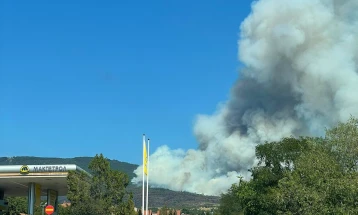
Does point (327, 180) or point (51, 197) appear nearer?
point (327, 180)

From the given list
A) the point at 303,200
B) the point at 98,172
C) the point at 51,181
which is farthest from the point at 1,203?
the point at 303,200

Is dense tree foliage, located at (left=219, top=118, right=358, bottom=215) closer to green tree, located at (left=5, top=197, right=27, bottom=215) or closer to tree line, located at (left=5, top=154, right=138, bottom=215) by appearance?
tree line, located at (left=5, top=154, right=138, bottom=215)

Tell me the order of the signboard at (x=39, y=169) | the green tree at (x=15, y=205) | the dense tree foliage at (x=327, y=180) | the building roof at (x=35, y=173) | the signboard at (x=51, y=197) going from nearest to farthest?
the dense tree foliage at (x=327, y=180) < the building roof at (x=35, y=173) < the signboard at (x=39, y=169) < the signboard at (x=51, y=197) < the green tree at (x=15, y=205)

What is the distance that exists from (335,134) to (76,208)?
25.7m

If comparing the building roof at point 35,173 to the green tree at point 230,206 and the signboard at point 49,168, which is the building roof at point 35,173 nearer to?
the signboard at point 49,168

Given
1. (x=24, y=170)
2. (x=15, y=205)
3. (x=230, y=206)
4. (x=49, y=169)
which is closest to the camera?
(x=49, y=169)

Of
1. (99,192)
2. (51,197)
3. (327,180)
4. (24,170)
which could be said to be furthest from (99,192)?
(51,197)

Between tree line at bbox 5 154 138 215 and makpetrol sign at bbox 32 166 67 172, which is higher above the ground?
makpetrol sign at bbox 32 166 67 172

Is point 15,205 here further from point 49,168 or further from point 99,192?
point 99,192

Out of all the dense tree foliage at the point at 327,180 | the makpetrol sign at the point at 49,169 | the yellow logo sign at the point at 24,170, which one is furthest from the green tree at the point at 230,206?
the dense tree foliage at the point at 327,180

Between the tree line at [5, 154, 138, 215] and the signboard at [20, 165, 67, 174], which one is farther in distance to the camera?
the signboard at [20, 165, 67, 174]

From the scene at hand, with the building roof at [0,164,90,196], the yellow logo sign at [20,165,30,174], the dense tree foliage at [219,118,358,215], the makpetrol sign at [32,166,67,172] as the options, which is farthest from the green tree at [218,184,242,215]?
the dense tree foliage at [219,118,358,215]

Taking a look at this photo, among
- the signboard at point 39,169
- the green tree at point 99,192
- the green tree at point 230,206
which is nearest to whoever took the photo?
the green tree at point 99,192

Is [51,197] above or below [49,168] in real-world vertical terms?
below
